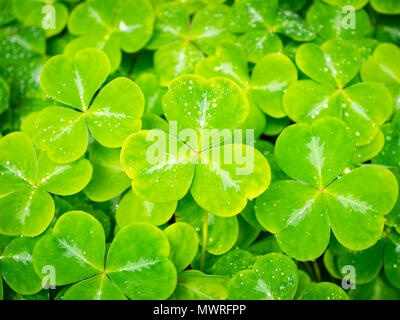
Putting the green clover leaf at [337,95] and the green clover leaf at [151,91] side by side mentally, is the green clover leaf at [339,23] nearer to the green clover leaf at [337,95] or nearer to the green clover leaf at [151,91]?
the green clover leaf at [337,95]

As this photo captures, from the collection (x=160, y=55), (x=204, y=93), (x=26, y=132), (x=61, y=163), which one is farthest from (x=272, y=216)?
(x=26, y=132)

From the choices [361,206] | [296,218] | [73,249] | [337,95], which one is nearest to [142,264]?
[73,249]

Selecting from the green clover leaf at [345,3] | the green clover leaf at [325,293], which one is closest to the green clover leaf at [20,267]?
the green clover leaf at [325,293]

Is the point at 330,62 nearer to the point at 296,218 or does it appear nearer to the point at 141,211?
the point at 296,218

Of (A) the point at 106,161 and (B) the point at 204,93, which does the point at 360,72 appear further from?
(A) the point at 106,161

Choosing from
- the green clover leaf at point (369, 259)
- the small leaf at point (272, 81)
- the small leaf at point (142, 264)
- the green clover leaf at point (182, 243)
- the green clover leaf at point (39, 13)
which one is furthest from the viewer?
the green clover leaf at point (39, 13)
